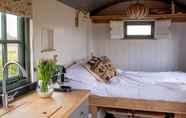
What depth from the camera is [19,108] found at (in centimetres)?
169

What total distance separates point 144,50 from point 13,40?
3.00m

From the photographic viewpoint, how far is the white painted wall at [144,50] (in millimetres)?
4422

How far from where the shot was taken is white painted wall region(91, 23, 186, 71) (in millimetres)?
4422

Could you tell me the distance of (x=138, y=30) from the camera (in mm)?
4590

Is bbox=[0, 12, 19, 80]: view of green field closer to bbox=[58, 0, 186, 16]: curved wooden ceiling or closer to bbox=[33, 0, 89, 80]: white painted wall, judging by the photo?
bbox=[33, 0, 89, 80]: white painted wall

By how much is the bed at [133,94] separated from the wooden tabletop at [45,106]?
2.43 feet

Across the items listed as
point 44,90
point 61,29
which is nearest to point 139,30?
point 61,29

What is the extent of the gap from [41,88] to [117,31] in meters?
2.86

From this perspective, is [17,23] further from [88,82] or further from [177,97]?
[177,97]

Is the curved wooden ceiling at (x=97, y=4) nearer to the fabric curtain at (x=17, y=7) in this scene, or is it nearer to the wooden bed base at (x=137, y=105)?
the fabric curtain at (x=17, y=7)

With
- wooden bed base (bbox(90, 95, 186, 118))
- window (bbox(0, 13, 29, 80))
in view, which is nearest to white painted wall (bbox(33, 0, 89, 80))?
window (bbox(0, 13, 29, 80))

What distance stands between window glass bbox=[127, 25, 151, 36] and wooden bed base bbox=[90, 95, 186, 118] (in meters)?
2.07

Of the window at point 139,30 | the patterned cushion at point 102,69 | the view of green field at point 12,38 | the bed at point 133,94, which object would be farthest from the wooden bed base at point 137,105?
the window at point 139,30

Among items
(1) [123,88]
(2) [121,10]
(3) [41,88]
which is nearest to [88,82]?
(1) [123,88]
